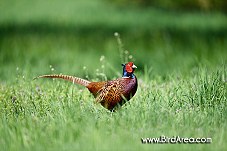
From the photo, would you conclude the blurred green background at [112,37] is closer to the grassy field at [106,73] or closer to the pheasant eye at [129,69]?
the grassy field at [106,73]

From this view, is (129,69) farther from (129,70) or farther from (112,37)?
(112,37)

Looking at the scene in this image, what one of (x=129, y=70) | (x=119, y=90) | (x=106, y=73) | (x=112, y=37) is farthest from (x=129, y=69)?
(x=112, y=37)

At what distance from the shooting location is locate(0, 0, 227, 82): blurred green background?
33.7ft

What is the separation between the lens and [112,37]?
12.8 metres

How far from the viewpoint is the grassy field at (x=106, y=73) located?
436 cm

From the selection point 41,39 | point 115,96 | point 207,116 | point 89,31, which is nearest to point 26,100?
point 115,96

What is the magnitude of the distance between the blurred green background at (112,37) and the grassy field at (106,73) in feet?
0.08

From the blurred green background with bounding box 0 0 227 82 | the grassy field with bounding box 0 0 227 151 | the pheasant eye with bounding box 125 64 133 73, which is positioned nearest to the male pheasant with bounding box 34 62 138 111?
the pheasant eye with bounding box 125 64 133 73

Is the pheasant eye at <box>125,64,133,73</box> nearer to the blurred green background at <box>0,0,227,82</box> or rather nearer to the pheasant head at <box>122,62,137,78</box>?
the pheasant head at <box>122,62,137,78</box>

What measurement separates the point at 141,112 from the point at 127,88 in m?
0.35

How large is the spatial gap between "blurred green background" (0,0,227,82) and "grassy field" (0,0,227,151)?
0.08 feet

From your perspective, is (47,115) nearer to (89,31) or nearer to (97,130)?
(97,130)

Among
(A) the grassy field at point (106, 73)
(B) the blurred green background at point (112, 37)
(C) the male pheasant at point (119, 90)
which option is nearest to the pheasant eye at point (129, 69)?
(C) the male pheasant at point (119, 90)

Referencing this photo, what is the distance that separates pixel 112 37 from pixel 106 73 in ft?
9.74
